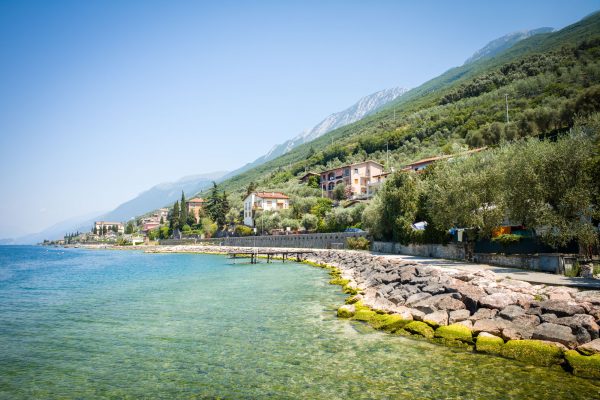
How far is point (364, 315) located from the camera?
729 inches

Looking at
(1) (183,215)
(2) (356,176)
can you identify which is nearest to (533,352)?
(2) (356,176)

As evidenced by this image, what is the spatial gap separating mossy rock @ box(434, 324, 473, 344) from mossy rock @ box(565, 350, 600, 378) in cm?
324

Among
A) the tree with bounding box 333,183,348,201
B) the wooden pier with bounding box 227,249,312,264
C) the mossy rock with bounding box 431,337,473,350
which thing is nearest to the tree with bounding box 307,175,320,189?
the tree with bounding box 333,183,348,201

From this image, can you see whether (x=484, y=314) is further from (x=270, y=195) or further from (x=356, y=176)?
(x=270, y=195)

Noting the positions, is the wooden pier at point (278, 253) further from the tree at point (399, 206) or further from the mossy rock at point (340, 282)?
A: the mossy rock at point (340, 282)

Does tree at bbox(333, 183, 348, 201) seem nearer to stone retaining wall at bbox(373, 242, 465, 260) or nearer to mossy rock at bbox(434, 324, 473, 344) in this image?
stone retaining wall at bbox(373, 242, 465, 260)

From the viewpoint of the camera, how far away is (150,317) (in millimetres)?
21312

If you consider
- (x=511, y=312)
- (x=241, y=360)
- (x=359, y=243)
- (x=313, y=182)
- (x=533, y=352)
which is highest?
(x=313, y=182)

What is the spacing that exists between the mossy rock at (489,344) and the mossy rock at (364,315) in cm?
549

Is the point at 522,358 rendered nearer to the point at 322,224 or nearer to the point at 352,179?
the point at 322,224

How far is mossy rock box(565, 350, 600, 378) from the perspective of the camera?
10789 mm

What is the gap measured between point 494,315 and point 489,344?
2511 mm

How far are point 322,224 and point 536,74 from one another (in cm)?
9389

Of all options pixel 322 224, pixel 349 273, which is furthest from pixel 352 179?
pixel 349 273
